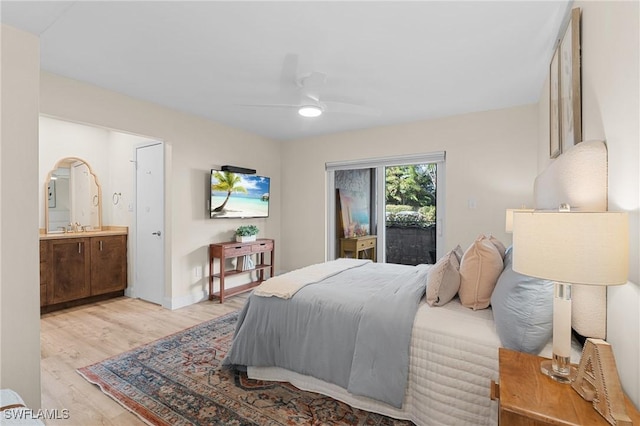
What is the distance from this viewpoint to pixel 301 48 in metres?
2.31

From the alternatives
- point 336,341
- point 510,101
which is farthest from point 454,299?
point 510,101

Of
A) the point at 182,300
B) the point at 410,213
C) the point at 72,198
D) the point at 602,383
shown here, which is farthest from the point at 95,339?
the point at 410,213

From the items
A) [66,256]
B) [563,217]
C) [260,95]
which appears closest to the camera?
[563,217]

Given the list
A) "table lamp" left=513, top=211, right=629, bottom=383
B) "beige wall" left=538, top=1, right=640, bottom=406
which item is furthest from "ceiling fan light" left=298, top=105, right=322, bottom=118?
"table lamp" left=513, top=211, right=629, bottom=383

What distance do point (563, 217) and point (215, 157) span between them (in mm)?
4093

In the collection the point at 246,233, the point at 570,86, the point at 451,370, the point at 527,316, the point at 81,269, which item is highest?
the point at 570,86

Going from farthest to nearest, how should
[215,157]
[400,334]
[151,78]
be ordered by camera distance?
[215,157], [151,78], [400,334]

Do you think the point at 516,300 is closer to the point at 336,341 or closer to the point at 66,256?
the point at 336,341

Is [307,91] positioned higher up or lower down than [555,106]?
higher up

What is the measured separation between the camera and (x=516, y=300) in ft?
4.97

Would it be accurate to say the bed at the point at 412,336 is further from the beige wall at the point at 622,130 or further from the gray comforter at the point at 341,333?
the beige wall at the point at 622,130

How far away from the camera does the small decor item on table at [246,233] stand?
4461 mm

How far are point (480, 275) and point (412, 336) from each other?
581 mm

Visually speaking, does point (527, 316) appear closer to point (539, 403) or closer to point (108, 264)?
point (539, 403)
